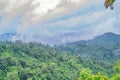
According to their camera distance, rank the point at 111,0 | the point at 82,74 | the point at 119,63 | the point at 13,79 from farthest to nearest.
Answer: the point at 13,79, the point at 82,74, the point at 119,63, the point at 111,0

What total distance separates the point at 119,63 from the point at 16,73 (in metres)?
145

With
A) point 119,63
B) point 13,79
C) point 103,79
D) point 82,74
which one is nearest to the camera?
point 103,79

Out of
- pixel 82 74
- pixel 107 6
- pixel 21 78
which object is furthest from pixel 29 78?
pixel 107 6

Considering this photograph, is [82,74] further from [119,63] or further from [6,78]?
[6,78]

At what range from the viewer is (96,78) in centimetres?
5100

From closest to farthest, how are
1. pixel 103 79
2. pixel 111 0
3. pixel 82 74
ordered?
pixel 111 0, pixel 103 79, pixel 82 74

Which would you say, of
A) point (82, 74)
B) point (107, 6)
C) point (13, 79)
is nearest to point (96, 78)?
point (82, 74)

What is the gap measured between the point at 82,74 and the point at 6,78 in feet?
447

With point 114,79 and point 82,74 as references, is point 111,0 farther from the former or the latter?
point 82,74

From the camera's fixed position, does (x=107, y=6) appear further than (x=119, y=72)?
No

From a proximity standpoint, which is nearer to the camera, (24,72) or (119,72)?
(119,72)

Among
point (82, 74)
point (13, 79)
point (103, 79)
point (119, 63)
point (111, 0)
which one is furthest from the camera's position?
point (13, 79)

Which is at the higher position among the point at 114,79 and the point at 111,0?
the point at 111,0

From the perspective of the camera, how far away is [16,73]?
19362 cm
